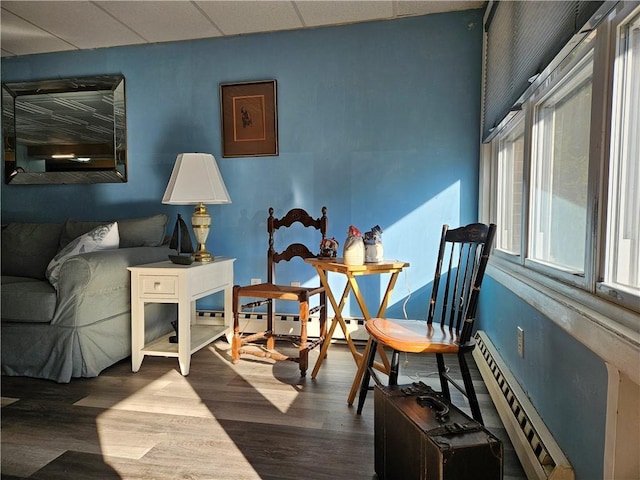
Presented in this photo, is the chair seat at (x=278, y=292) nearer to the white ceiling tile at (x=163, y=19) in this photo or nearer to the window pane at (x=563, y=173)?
the window pane at (x=563, y=173)

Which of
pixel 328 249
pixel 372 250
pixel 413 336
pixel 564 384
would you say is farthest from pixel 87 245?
pixel 564 384

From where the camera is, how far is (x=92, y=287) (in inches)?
92.5

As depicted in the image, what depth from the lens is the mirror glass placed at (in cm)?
348

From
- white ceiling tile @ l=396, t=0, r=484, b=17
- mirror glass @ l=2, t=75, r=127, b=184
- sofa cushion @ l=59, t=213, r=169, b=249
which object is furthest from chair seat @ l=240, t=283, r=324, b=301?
white ceiling tile @ l=396, t=0, r=484, b=17

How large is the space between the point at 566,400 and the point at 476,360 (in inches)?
56.2

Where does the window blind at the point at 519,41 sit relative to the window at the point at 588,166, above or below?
above

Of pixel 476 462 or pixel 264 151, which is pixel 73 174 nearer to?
pixel 264 151

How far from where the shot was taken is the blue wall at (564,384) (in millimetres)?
1021

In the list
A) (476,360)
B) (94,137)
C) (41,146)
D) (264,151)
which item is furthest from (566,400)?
(41,146)

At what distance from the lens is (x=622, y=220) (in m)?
1.05

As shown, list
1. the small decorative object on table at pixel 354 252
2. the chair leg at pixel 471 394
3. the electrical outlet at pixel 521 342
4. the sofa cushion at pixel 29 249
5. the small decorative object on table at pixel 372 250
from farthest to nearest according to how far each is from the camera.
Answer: the sofa cushion at pixel 29 249 < the small decorative object on table at pixel 372 250 < the small decorative object on table at pixel 354 252 < the electrical outlet at pixel 521 342 < the chair leg at pixel 471 394

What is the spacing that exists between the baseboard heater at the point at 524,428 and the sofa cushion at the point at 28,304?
2.51 metres

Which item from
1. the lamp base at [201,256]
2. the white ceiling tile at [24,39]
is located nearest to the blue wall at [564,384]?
the lamp base at [201,256]

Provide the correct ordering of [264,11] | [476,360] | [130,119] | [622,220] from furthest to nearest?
1. [130,119]
2. [264,11]
3. [476,360]
4. [622,220]
